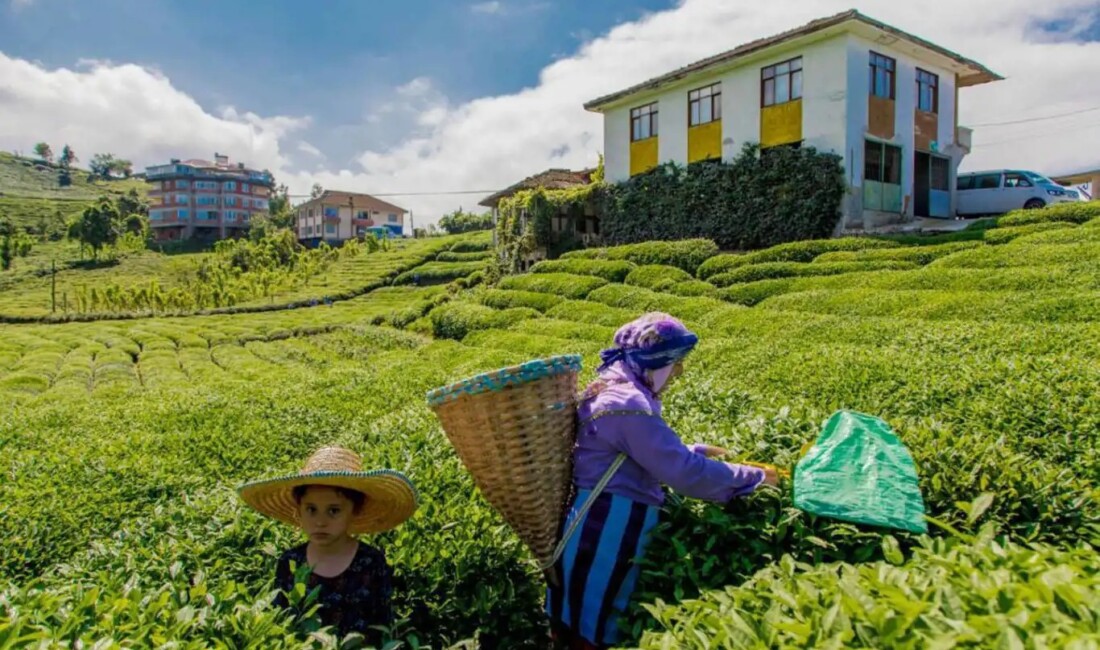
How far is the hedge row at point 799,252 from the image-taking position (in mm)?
14938

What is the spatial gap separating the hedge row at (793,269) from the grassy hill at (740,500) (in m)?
0.09

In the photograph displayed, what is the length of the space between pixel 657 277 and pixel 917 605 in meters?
14.5

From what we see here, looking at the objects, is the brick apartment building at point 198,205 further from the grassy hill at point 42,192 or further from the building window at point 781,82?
the building window at point 781,82

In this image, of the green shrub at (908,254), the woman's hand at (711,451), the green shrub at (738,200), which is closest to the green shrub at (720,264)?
the green shrub at (738,200)

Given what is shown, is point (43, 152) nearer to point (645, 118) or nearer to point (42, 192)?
point (42, 192)

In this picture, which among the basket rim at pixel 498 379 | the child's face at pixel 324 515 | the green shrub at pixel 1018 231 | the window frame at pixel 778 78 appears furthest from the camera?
the window frame at pixel 778 78

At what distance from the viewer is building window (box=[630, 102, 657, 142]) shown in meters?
23.8

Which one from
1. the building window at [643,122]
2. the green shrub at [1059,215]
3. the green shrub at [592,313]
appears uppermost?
the building window at [643,122]

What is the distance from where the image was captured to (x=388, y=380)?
9164 millimetres

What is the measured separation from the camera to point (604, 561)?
8.50ft

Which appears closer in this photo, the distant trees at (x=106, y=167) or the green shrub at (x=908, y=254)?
the green shrub at (x=908, y=254)


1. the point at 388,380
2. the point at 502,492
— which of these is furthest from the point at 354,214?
the point at 502,492

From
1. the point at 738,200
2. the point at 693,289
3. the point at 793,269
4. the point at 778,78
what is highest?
the point at 778,78

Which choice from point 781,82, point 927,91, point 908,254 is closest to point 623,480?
point 908,254
